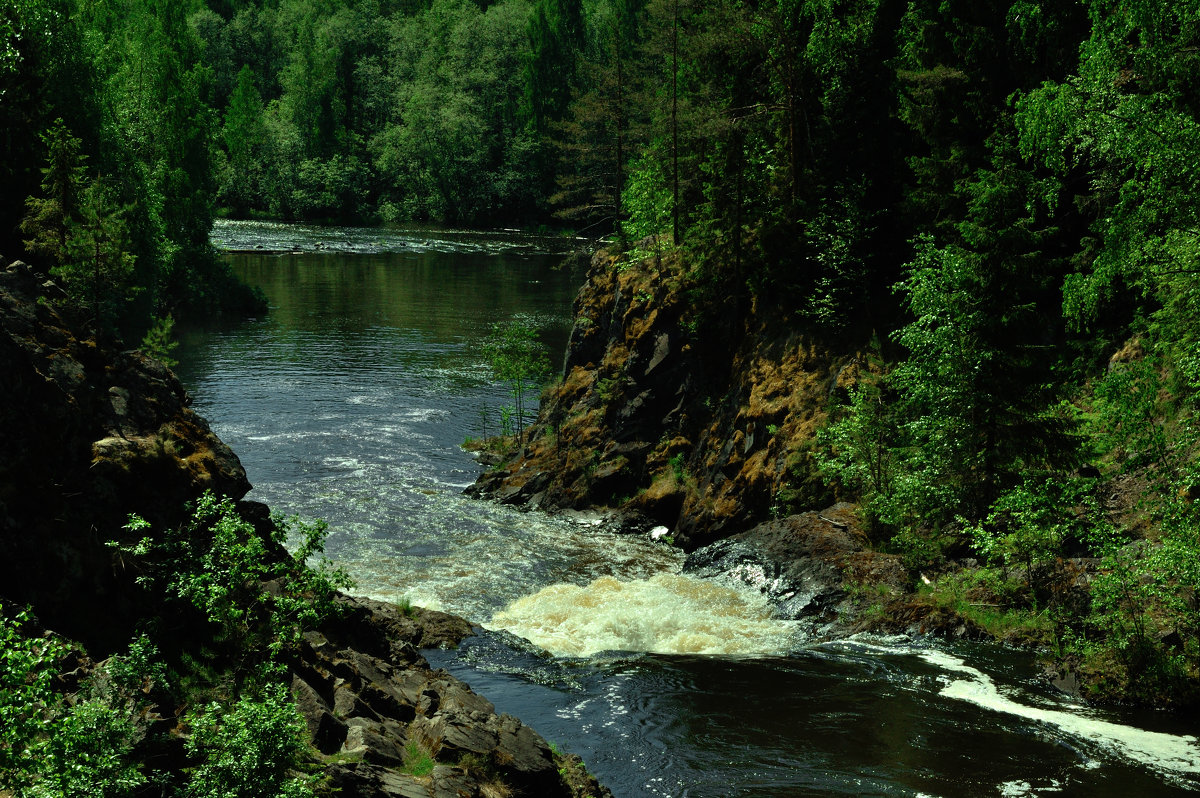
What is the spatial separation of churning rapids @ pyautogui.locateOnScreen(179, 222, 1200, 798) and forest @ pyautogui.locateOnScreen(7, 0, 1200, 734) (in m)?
2.81

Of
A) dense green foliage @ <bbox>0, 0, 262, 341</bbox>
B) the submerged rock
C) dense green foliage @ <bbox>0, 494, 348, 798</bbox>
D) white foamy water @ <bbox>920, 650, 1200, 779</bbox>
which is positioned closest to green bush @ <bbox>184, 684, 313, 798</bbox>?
dense green foliage @ <bbox>0, 494, 348, 798</bbox>

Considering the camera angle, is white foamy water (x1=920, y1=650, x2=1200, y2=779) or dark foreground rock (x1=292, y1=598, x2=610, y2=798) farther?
white foamy water (x1=920, y1=650, x2=1200, y2=779)

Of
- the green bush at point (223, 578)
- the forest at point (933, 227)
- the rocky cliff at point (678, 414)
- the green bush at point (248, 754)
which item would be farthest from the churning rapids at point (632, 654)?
the green bush at point (248, 754)

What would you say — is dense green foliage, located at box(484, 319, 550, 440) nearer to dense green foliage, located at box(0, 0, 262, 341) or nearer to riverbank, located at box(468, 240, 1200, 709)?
riverbank, located at box(468, 240, 1200, 709)

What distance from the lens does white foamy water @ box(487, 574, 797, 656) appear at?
21984 mm

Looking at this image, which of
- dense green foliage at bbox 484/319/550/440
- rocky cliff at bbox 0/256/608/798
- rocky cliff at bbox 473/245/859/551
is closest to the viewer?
rocky cliff at bbox 0/256/608/798

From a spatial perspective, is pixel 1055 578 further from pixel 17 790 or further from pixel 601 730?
pixel 17 790

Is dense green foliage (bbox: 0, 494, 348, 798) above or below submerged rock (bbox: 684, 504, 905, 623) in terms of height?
above

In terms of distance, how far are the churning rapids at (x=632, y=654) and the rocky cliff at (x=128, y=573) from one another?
93.0 inches

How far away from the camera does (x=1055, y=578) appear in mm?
20109

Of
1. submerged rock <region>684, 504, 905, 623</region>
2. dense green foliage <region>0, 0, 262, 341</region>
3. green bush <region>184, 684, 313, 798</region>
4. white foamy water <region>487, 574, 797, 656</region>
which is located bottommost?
white foamy water <region>487, 574, 797, 656</region>

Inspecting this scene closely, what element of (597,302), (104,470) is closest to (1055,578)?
(104,470)

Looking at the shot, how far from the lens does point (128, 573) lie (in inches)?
586

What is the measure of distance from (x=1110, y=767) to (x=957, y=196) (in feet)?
57.7
